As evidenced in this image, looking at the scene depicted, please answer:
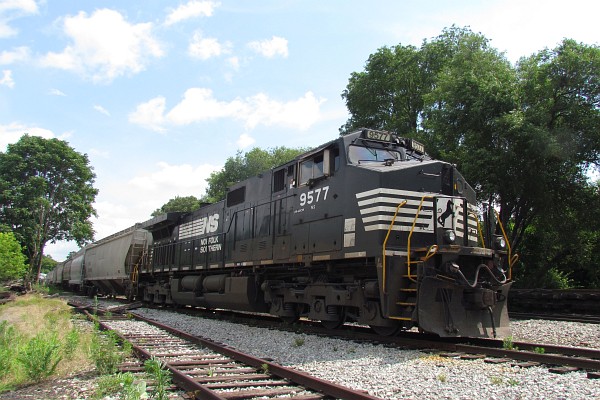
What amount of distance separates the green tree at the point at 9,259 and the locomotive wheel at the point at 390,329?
80.8 feet

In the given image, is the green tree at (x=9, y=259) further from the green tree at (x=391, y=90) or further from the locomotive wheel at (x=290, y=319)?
the locomotive wheel at (x=290, y=319)

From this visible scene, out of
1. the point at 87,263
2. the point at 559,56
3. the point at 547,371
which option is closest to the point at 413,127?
the point at 559,56

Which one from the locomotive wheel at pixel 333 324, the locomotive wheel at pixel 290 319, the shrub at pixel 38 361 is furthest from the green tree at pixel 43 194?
the shrub at pixel 38 361

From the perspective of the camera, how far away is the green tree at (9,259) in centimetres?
2542

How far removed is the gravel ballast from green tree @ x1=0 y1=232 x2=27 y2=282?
2204 centimetres

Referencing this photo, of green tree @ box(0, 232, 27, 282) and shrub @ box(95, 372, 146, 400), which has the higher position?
green tree @ box(0, 232, 27, 282)

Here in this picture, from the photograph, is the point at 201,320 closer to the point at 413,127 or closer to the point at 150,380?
the point at 150,380

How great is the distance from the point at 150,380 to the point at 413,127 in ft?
81.3

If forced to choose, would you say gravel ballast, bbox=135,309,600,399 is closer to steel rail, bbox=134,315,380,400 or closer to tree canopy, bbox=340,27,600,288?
steel rail, bbox=134,315,380,400

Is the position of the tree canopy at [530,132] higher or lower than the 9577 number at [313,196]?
higher

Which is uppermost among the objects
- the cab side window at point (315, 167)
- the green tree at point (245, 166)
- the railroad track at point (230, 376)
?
the green tree at point (245, 166)

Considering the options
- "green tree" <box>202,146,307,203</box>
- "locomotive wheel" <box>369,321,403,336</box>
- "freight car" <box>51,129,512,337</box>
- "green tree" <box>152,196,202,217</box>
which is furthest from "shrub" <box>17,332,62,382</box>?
"green tree" <box>152,196,202,217</box>

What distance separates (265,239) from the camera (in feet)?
35.6

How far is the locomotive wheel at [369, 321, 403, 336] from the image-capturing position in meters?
7.70
